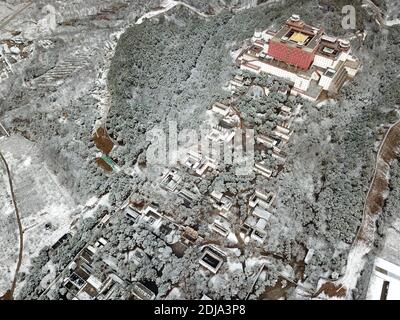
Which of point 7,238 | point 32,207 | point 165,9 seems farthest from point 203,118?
point 165,9

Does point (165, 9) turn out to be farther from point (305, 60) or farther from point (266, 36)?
point (305, 60)

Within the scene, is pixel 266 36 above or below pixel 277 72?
above

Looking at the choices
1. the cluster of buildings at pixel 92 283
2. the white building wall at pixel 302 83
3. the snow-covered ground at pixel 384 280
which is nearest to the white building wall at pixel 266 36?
the white building wall at pixel 302 83

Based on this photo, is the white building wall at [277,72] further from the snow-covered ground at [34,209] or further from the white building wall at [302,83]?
the snow-covered ground at [34,209]

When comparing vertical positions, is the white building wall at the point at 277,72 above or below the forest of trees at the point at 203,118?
above

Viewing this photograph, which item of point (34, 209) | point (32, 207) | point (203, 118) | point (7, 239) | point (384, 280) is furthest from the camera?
point (203, 118)

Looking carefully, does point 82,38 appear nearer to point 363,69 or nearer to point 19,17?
point 19,17

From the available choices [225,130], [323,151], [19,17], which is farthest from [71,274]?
[19,17]

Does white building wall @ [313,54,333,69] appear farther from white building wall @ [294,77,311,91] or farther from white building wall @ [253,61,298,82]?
white building wall @ [253,61,298,82]
